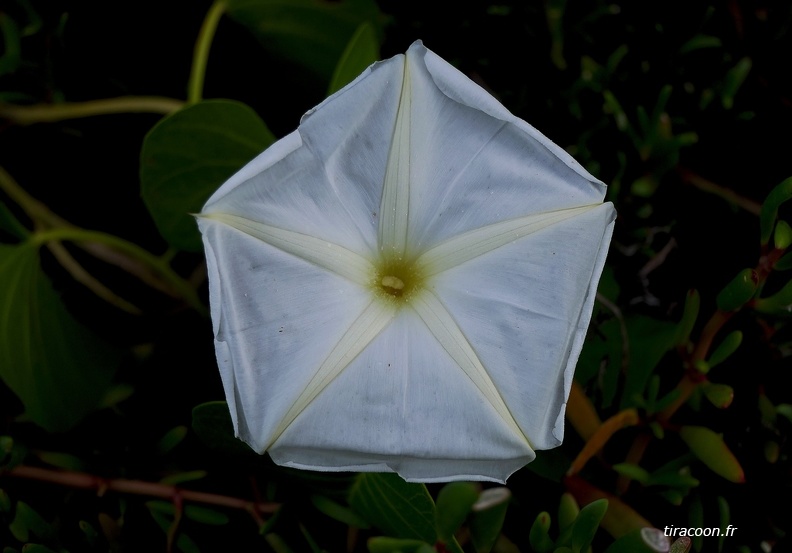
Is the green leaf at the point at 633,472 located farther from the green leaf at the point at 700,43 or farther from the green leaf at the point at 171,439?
the green leaf at the point at 700,43

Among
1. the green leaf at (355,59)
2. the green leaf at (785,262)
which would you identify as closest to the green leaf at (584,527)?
the green leaf at (785,262)

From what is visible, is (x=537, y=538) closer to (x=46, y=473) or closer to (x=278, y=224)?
(x=278, y=224)

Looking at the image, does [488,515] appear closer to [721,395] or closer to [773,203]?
[721,395]

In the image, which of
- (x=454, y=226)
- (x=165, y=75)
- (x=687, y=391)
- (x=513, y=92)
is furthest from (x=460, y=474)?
(x=165, y=75)

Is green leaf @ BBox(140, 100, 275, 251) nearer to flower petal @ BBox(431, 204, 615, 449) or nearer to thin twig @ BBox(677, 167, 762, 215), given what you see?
flower petal @ BBox(431, 204, 615, 449)

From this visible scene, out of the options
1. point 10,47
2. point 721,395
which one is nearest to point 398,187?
point 721,395

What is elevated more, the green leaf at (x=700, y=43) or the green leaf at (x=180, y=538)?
the green leaf at (x=700, y=43)

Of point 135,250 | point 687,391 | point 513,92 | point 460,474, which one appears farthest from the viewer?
point 513,92
